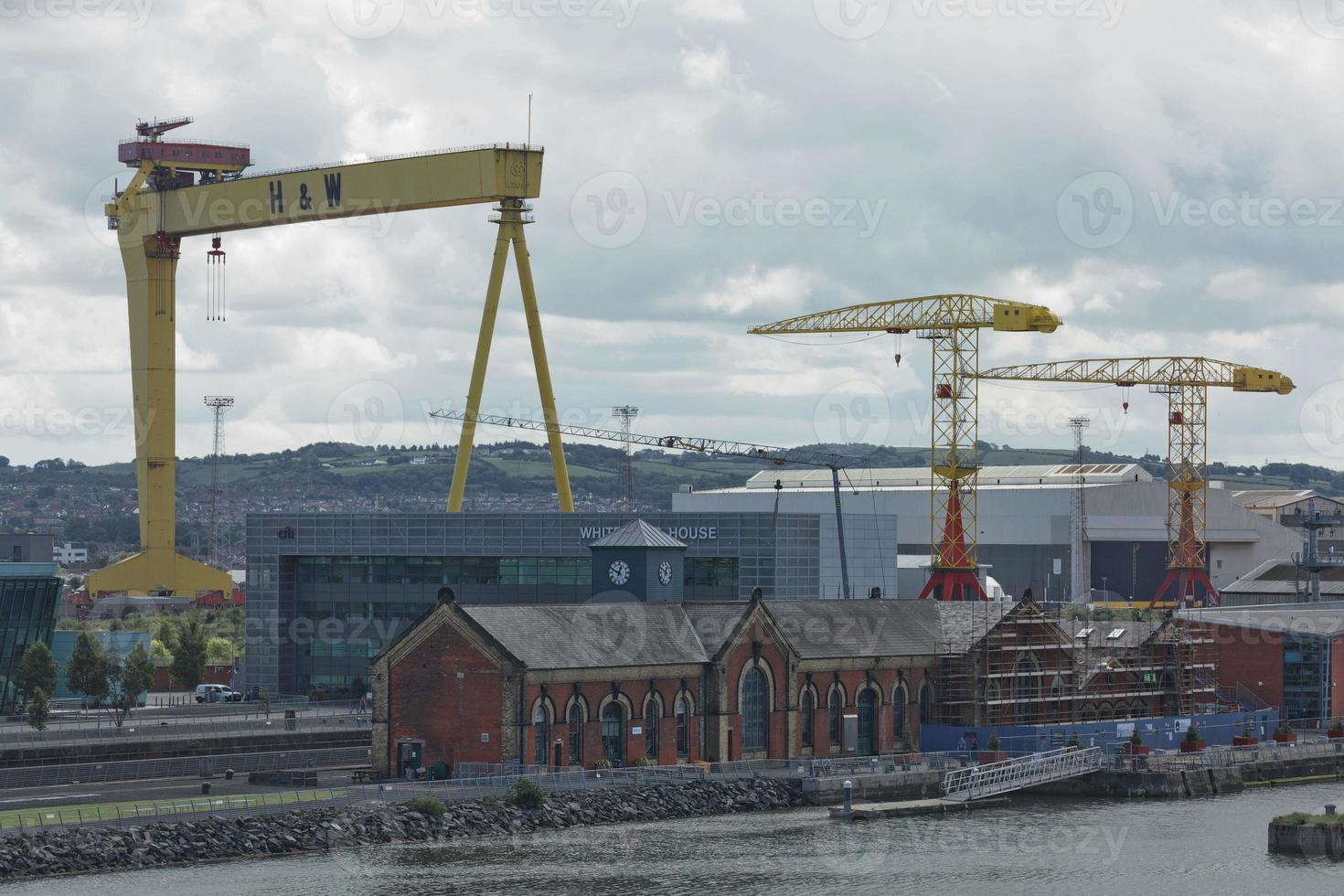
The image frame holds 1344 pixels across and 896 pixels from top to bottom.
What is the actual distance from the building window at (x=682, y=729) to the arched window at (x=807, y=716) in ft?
16.6

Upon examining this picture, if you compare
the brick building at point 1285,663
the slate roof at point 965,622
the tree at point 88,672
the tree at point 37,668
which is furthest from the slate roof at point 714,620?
the tree at point 37,668

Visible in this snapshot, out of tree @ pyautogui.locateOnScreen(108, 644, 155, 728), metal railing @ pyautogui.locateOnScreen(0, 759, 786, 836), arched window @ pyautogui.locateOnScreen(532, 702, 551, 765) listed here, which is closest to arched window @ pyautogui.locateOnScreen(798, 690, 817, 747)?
metal railing @ pyautogui.locateOnScreen(0, 759, 786, 836)

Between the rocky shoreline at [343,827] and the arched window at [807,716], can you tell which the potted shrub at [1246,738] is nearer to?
the arched window at [807,716]

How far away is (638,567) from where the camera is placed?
7300 centimetres

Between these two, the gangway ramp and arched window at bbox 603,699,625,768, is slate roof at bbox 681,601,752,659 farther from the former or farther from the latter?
the gangway ramp

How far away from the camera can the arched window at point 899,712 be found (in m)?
74.5

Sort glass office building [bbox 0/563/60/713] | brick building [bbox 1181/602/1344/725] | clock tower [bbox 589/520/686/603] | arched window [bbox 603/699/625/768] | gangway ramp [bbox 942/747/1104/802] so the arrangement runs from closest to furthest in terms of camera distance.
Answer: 1. arched window [bbox 603/699/625/768]
2. gangway ramp [bbox 942/747/1104/802]
3. clock tower [bbox 589/520/686/603]
4. brick building [bbox 1181/602/1344/725]
5. glass office building [bbox 0/563/60/713]

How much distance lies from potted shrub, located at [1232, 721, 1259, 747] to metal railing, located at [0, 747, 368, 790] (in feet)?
118

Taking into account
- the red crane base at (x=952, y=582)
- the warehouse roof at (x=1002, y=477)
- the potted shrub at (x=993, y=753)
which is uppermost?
the warehouse roof at (x=1002, y=477)

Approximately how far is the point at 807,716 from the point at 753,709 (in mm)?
2631

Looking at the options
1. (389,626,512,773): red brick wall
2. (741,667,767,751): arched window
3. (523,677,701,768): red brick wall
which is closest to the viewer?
(389,626,512,773): red brick wall

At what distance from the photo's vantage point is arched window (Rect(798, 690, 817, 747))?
71.4m

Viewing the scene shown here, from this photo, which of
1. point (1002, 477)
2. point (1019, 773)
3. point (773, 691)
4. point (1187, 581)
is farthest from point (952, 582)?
point (1002, 477)

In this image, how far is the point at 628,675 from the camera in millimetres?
65938
